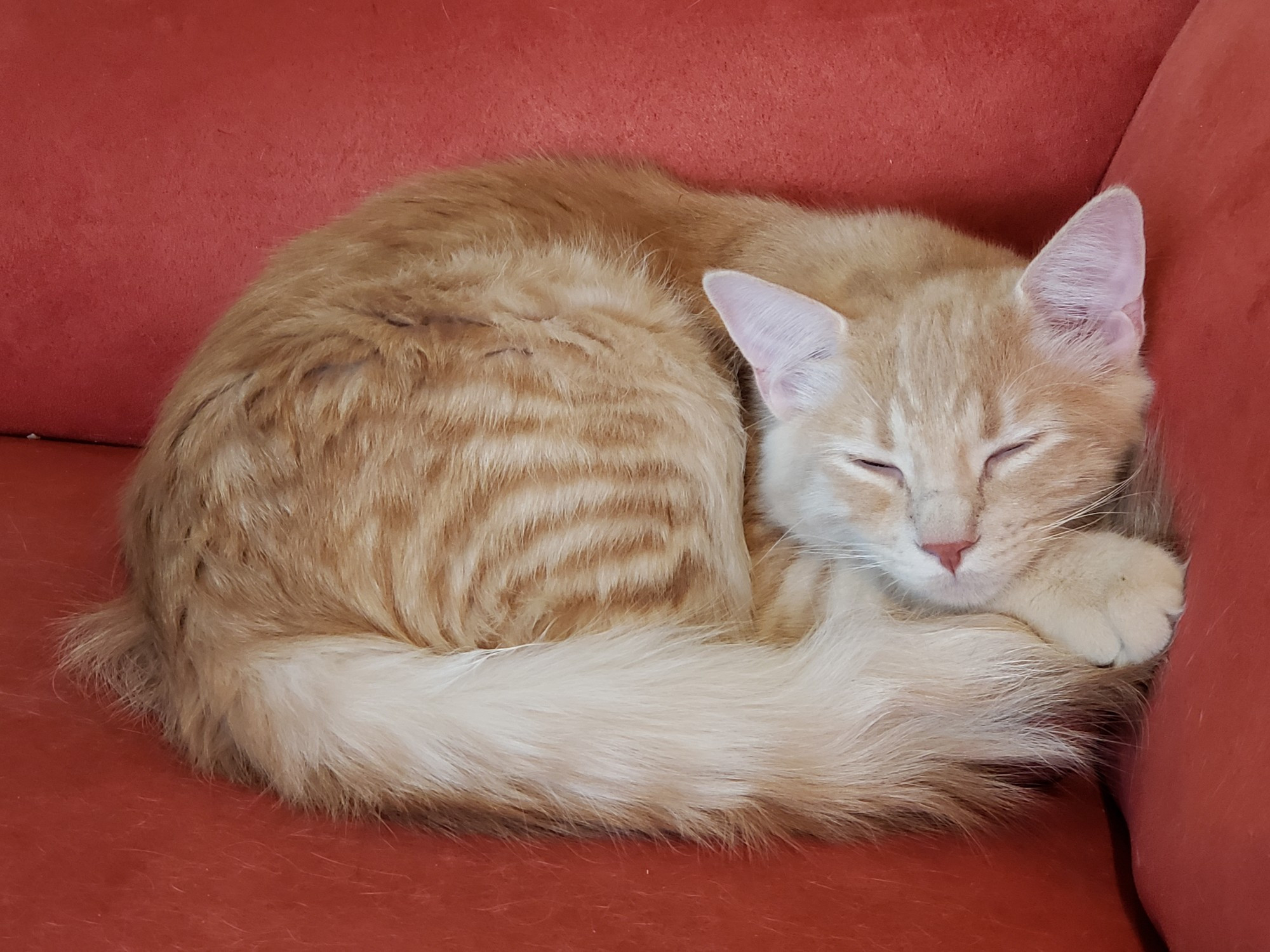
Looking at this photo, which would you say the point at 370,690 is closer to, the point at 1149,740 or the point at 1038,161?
the point at 1149,740

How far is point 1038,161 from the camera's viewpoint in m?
1.64

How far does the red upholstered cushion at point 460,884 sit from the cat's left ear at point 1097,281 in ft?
1.69

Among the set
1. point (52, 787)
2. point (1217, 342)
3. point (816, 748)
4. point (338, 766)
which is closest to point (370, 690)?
point (338, 766)

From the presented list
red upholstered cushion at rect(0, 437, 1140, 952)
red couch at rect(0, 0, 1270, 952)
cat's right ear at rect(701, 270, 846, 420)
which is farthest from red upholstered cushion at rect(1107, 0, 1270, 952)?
cat's right ear at rect(701, 270, 846, 420)

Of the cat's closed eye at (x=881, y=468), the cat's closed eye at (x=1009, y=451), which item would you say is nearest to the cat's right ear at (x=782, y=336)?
the cat's closed eye at (x=881, y=468)

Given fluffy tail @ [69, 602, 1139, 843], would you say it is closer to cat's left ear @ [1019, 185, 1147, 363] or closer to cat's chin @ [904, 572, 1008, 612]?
cat's chin @ [904, 572, 1008, 612]

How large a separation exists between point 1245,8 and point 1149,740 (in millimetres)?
915

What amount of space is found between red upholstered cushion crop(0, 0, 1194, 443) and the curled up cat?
0.25 meters

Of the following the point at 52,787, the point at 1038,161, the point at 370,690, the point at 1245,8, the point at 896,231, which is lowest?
the point at 52,787

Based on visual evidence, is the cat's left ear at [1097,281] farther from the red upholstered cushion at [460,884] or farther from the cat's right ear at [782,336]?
the red upholstered cushion at [460,884]

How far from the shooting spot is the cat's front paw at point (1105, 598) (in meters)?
1.02

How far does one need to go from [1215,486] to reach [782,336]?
22.2 inches

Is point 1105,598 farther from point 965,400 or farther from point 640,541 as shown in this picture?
point 640,541

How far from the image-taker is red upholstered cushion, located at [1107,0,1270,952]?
2.68ft
